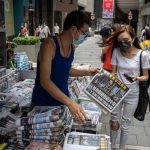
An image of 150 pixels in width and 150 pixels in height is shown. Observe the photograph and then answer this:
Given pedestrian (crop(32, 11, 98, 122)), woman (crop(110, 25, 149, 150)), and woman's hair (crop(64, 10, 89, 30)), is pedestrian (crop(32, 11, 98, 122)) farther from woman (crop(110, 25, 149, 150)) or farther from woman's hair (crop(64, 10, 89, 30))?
woman (crop(110, 25, 149, 150))

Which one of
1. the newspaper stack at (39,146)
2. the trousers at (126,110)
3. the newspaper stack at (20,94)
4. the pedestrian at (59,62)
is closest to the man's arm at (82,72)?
the pedestrian at (59,62)

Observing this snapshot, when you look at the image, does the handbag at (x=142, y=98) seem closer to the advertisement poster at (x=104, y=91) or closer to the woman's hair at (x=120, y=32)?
the woman's hair at (x=120, y=32)

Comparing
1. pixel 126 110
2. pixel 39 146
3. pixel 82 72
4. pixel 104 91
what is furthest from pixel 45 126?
pixel 126 110

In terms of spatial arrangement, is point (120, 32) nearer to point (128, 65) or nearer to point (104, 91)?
point (128, 65)

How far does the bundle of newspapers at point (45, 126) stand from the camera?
2.40 metres

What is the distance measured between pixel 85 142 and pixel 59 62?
2.08 feet

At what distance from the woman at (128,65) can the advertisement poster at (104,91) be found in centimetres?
74

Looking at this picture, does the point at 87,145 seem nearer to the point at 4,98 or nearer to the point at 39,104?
the point at 39,104

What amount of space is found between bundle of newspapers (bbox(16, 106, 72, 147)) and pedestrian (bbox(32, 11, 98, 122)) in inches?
4.5

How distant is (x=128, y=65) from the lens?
359 cm

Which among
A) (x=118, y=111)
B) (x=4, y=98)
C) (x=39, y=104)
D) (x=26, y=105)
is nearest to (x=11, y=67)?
(x=4, y=98)

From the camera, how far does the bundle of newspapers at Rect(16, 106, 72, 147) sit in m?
2.40

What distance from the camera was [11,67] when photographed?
5.34 m

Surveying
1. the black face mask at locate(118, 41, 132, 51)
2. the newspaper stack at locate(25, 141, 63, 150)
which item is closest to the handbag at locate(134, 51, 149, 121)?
the black face mask at locate(118, 41, 132, 51)
